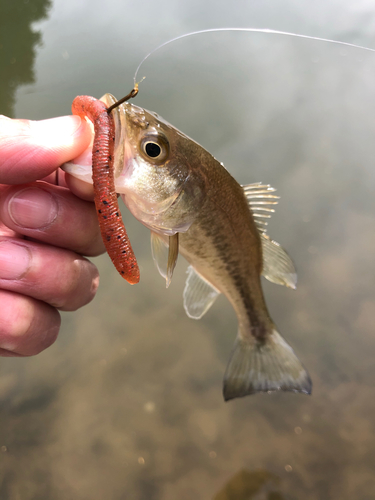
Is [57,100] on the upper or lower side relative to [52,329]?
upper

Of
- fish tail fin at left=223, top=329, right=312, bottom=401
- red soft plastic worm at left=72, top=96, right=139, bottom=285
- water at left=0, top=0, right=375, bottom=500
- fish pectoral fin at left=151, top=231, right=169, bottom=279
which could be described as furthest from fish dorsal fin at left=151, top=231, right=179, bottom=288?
water at left=0, top=0, right=375, bottom=500

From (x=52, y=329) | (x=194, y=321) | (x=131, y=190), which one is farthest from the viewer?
(x=194, y=321)

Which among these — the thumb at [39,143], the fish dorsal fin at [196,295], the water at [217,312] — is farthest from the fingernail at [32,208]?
the water at [217,312]

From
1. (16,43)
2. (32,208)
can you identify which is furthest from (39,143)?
(16,43)

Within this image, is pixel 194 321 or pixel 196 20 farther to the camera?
pixel 196 20

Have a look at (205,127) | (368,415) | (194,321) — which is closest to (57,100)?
(205,127)

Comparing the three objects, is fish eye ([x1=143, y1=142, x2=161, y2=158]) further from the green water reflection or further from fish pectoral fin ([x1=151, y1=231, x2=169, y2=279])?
the green water reflection

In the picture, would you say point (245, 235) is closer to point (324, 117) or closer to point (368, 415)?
point (368, 415)
